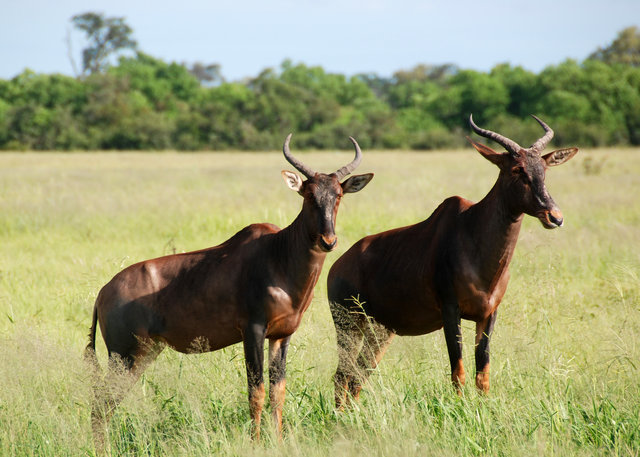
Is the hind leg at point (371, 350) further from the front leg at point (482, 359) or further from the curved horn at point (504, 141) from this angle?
the curved horn at point (504, 141)

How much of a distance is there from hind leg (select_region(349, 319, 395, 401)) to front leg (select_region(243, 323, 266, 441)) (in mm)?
986

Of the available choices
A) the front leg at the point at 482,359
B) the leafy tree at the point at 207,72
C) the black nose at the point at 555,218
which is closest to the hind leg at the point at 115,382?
the front leg at the point at 482,359

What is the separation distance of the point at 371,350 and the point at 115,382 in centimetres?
208

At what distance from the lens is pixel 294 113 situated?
5803 centimetres

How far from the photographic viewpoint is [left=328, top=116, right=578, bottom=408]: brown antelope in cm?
546

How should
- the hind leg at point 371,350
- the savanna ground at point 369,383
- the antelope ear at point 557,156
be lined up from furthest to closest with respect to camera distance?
the hind leg at point 371,350 < the antelope ear at point 557,156 < the savanna ground at point 369,383

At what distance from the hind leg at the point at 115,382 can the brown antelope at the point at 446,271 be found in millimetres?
1472

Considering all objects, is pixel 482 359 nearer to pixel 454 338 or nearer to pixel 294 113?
pixel 454 338

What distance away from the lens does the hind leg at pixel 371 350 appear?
5.98m

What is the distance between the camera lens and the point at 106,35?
9869 centimetres

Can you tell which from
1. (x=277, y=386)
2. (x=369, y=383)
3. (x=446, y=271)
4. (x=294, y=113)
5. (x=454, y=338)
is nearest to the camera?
(x=277, y=386)

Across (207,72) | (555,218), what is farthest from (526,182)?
(207,72)

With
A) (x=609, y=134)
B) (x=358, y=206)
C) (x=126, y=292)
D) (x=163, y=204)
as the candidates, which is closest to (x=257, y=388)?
(x=126, y=292)

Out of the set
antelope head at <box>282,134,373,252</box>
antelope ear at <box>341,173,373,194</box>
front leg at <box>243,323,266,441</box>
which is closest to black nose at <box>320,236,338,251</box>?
antelope head at <box>282,134,373,252</box>
